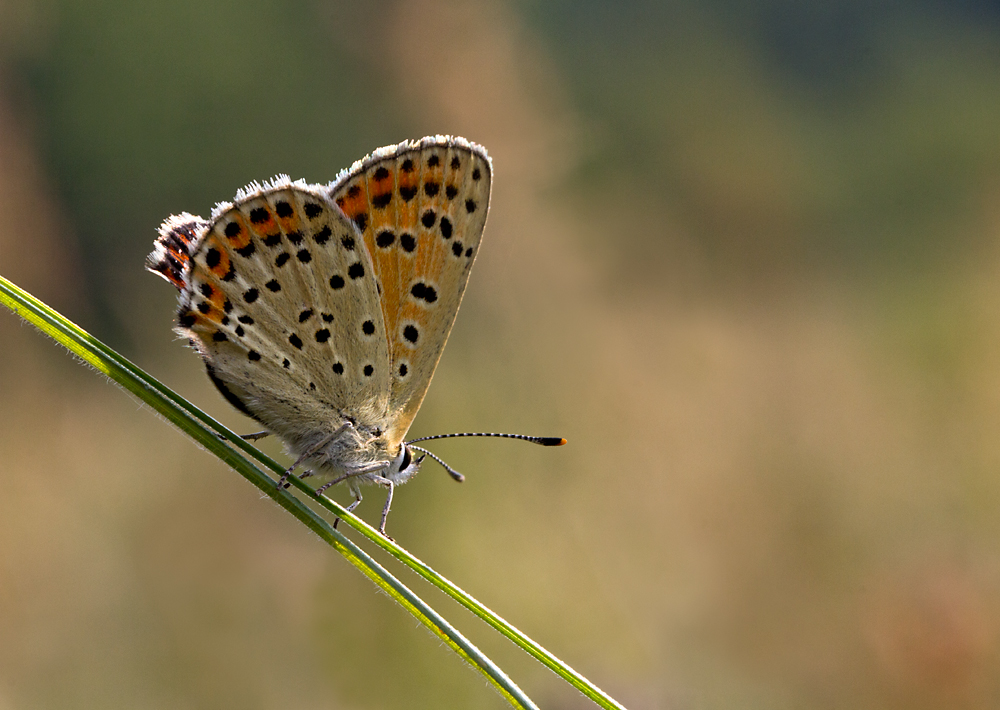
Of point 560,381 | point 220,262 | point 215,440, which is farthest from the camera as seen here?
point 560,381

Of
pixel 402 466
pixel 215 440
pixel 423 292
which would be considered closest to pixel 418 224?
pixel 423 292

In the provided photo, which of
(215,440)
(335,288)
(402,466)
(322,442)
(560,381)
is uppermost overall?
(560,381)

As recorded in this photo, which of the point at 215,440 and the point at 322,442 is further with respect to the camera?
the point at 322,442

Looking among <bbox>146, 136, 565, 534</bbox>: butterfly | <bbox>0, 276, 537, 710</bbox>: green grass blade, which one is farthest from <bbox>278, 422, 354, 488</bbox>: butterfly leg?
<bbox>0, 276, 537, 710</bbox>: green grass blade

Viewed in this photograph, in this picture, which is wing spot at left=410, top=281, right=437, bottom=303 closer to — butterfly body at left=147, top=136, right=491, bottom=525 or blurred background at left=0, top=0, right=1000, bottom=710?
butterfly body at left=147, top=136, right=491, bottom=525

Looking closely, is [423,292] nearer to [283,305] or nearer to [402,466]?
[283,305]

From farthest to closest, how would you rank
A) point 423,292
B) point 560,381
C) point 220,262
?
point 560,381
point 423,292
point 220,262

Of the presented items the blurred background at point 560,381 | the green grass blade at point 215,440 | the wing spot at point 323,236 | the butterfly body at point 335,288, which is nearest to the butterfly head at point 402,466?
the butterfly body at point 335,288
